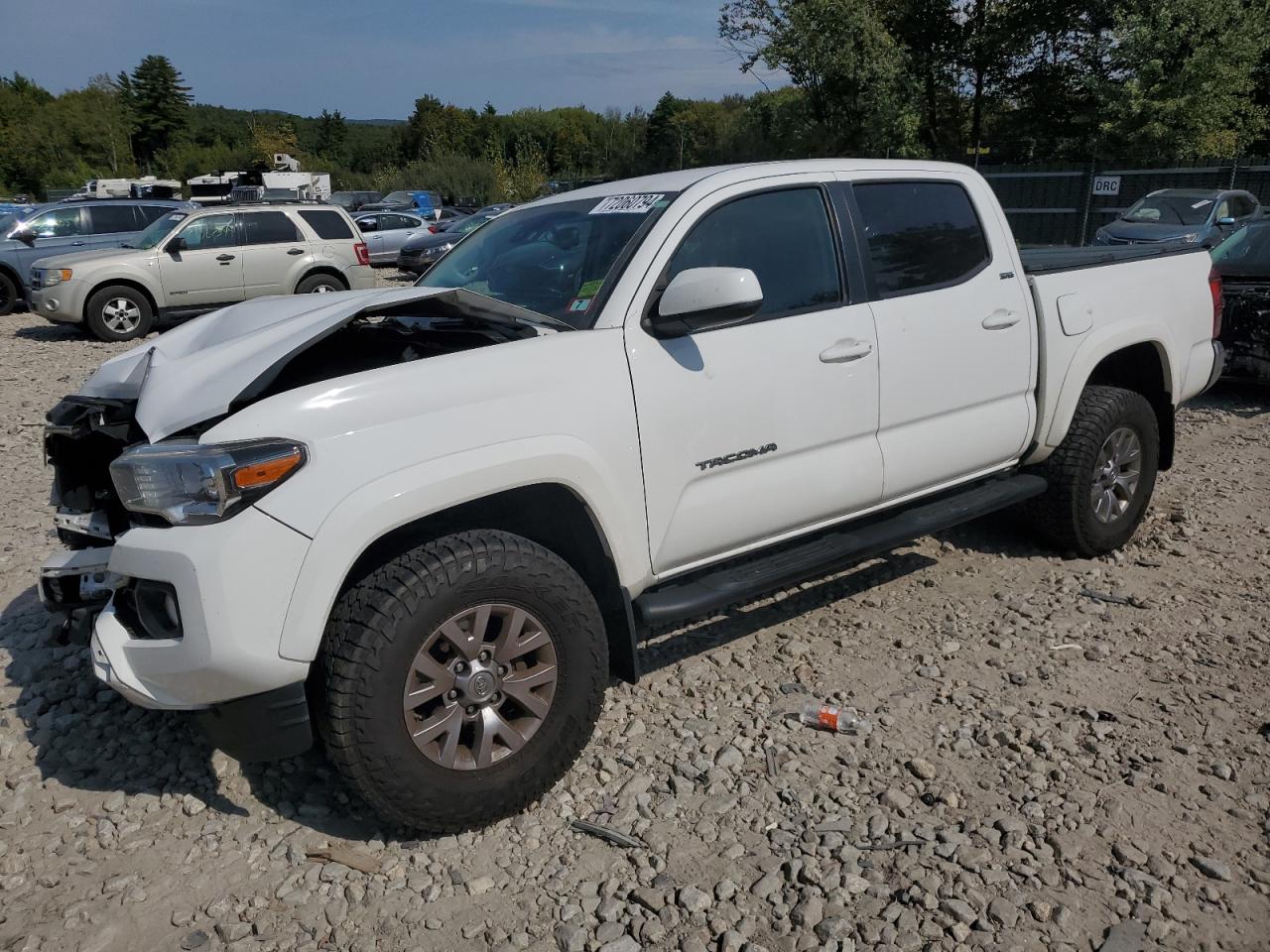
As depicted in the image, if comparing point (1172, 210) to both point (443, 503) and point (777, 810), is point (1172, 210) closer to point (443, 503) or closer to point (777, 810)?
point (777, 810)

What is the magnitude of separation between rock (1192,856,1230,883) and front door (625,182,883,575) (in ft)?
5.23

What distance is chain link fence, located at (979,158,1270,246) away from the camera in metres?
20.2

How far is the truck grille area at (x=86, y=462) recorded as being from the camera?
317 cm

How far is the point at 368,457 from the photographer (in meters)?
2.57

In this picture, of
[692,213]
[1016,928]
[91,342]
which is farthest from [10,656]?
[91,342]

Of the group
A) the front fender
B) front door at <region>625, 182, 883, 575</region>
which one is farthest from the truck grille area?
front door at <region>625, 182, 883, 575</region>

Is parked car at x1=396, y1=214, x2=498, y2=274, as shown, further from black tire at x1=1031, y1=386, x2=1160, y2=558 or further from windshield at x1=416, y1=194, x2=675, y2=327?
black tire at x1=1031, y1=386, x2=1160, y2=558

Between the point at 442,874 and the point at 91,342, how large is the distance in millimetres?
12940

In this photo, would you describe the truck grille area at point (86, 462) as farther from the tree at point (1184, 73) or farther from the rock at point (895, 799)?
the tree at point (1184, 73)

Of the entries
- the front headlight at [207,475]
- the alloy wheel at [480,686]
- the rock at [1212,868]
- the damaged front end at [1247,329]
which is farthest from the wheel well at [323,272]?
the rock at [1212,868]

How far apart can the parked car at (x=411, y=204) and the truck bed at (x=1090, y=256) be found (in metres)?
26.3

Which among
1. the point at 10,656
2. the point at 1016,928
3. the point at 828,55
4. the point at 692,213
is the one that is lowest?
the point at 1016,928

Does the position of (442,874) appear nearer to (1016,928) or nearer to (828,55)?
(1016,928)

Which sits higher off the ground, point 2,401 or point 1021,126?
point 1021,126
